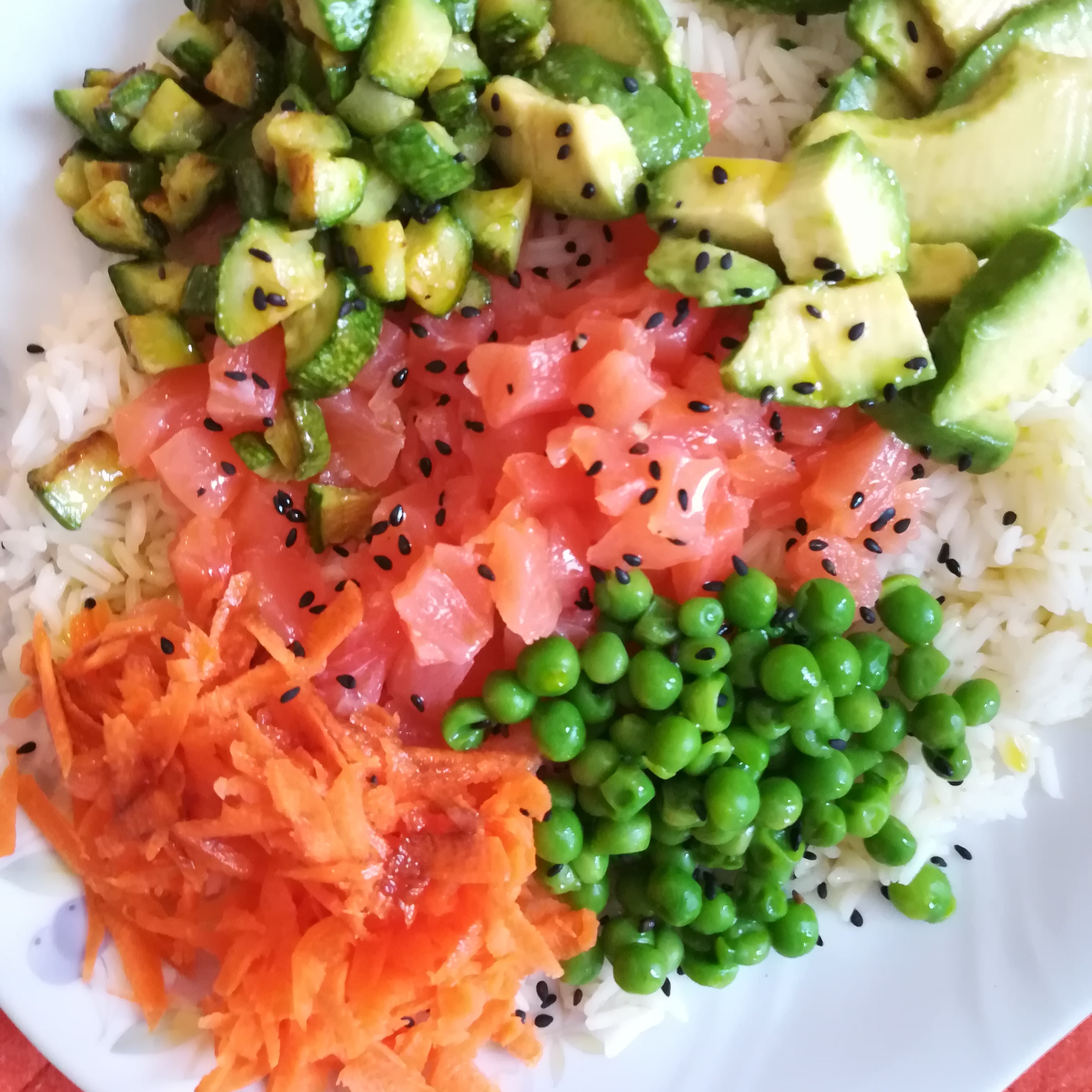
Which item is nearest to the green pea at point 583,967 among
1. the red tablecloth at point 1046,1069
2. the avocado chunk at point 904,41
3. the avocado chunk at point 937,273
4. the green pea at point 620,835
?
the green pea at point 620,835

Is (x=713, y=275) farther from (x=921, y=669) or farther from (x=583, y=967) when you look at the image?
(x=583, y=967)

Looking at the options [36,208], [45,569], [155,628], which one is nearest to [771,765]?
[155,628]

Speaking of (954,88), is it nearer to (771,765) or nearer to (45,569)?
(771,765)

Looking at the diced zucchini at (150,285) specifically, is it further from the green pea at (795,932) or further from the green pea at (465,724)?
the green pea at (795,932)

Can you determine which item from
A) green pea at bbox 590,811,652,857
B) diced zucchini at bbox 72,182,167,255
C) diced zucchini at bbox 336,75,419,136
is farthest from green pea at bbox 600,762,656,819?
diced zucchini at bbox 72,182,167,255

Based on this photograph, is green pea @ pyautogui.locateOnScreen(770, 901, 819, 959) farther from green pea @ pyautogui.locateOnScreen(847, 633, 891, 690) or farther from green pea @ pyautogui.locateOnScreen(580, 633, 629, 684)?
green pea @ pyautogui.locateOnScreen(580, 633, 629, 684)

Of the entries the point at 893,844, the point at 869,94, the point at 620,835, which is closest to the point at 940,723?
the point at 893,844
